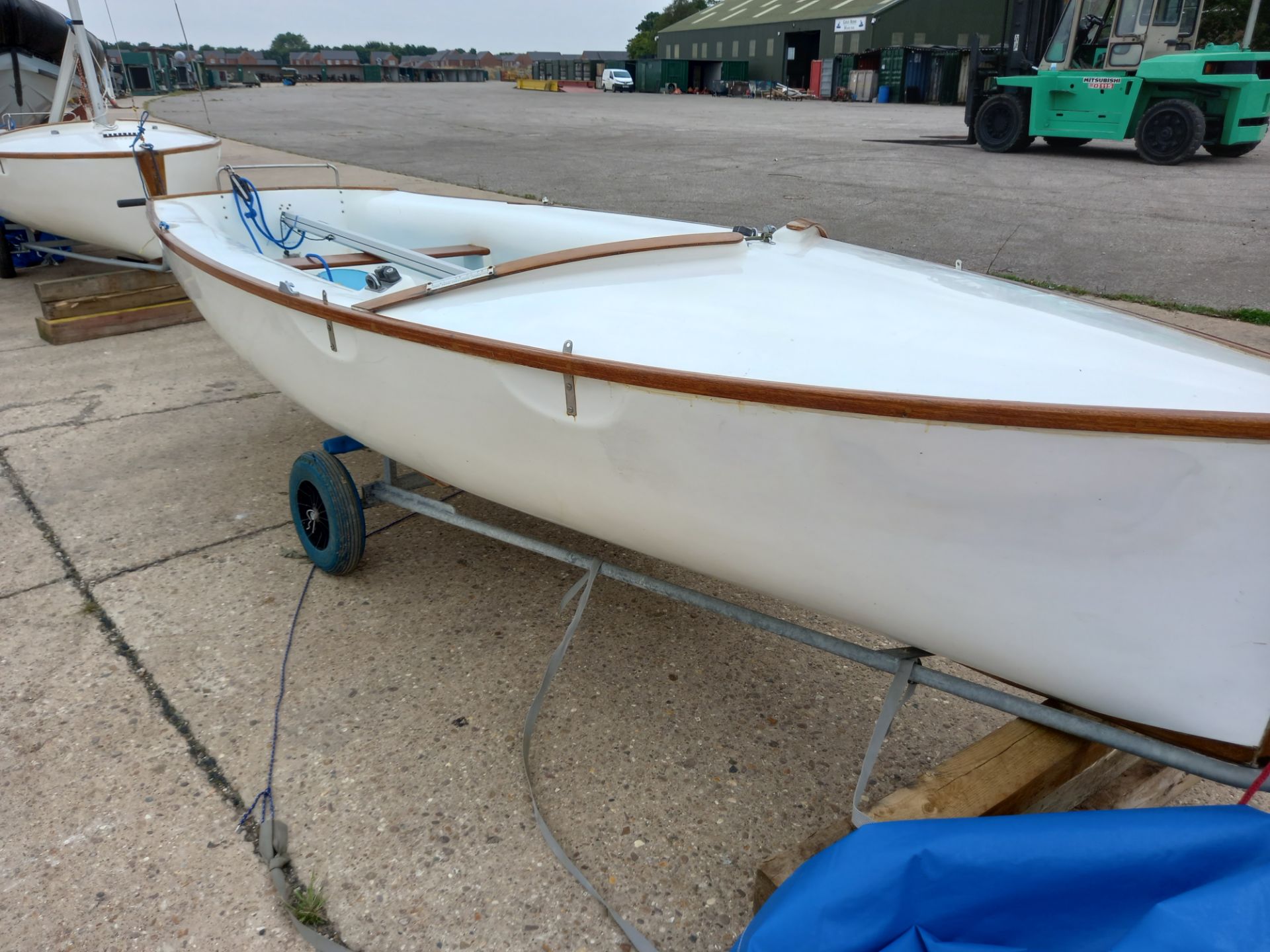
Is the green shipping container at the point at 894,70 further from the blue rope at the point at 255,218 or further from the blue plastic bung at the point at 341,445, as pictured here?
the blue plastic bung at the point at 341,445

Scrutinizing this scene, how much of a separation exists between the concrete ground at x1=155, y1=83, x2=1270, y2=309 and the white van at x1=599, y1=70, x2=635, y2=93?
819 inches

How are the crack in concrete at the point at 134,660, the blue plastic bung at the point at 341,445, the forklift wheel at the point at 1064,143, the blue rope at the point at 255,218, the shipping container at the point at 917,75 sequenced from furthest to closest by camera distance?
the shipping container at the point at 917,75, the forklift wheel at the point at 1064,143, the blue rope at the point at 255,218, the blue plastic bung at the point at 341,445, the crack in concrete at the point at 134,660

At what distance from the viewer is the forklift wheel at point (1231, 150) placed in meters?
11.3

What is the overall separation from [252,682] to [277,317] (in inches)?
39.2

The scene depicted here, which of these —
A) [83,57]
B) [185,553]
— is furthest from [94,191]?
[185,553]

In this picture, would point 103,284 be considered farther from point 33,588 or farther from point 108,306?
point 33,588

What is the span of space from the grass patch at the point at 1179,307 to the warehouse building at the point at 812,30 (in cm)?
2604

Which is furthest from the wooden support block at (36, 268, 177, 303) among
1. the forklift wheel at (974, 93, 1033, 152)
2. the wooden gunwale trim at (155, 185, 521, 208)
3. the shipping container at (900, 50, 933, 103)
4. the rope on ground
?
the shipping container at (900, 50, 933, 103)

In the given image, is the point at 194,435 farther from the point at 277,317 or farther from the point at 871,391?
Result: the point at 871,391

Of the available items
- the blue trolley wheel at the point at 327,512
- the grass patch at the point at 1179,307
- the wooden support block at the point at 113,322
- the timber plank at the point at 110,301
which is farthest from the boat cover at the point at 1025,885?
the timber plank at the point at 110,301

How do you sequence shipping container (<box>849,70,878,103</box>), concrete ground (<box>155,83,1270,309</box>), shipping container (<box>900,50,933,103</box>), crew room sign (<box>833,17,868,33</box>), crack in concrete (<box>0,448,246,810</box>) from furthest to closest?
crew room sign (<box>833,17,868,33</box>)
shipping container (<box>849,70,878,103</box>)
shipping container (<box>900,50,933,103</box>)
concrete ground (<box>155,83,1270,309</box>)
crack in concrete (<box>0,448,246,810</box>)

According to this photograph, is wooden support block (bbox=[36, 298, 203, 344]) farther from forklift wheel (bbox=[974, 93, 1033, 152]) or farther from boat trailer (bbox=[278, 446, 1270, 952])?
forklift wheel (bbox=[974, 93, 1033, 152])

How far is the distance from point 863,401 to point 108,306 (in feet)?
17.1

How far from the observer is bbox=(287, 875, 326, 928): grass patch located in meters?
1.59
